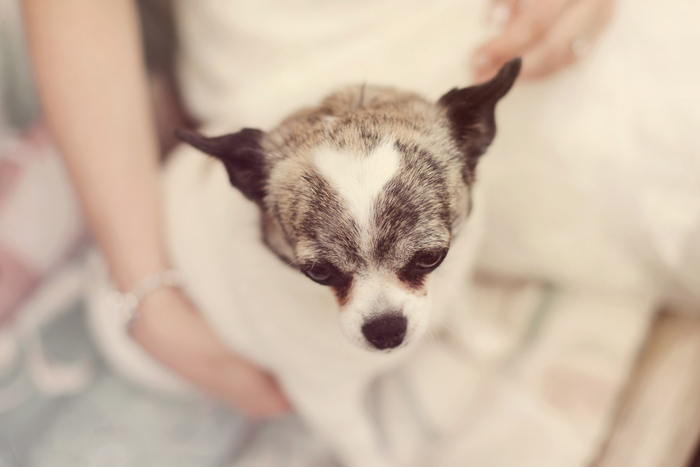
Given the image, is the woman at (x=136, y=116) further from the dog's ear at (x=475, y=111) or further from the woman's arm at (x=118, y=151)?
the dog's ear at (x=475, y=111)

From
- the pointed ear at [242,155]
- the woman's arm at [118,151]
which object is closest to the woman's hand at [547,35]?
the pointed ear at [242,155]

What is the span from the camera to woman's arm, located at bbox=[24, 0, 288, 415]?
1.42 metres

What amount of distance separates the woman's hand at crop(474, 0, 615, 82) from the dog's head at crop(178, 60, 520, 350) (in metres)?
0.30

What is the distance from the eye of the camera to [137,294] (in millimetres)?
1521

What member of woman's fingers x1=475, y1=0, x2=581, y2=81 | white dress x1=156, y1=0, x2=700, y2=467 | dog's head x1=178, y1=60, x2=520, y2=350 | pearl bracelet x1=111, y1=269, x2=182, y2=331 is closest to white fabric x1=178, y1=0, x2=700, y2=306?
white dress x1=156, y1=0, x2=700, y2=467

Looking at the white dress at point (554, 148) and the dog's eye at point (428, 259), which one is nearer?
the dog's eye at point (428, 259)

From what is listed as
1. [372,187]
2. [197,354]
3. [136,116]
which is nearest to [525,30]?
[372,187]

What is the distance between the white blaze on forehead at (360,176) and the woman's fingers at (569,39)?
1.80 feet

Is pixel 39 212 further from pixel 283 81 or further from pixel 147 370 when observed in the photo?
pixel 283 81

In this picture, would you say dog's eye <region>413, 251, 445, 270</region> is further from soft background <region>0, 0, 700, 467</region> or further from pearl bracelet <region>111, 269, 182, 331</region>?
pearl bracelet <region>111, 269, 182, 331</region>

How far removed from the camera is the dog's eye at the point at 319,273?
1.06 m

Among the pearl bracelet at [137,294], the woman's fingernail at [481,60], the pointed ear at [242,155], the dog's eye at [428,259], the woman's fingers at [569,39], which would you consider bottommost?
the pearl bracelet at [137,294]

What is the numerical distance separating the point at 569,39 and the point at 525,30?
106 millimetres

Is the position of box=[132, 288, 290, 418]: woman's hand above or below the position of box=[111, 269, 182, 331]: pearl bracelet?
A: below
